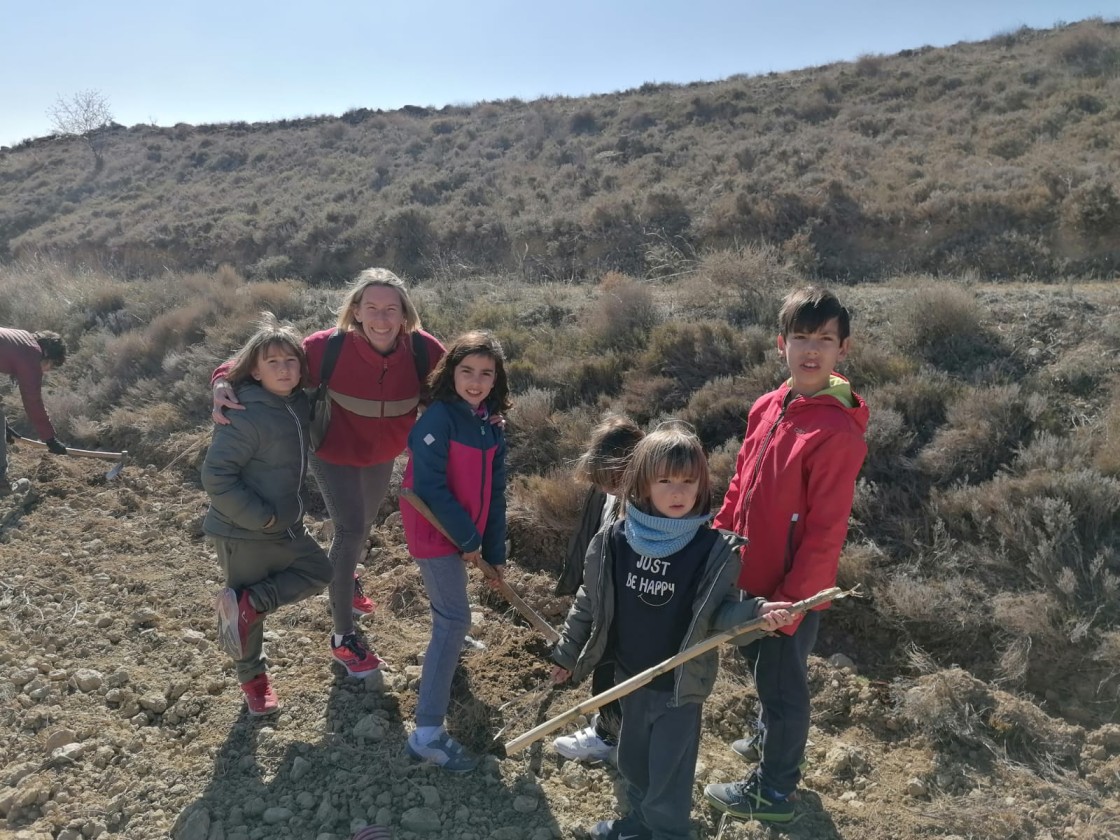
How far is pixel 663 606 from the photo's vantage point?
2531 millimetres

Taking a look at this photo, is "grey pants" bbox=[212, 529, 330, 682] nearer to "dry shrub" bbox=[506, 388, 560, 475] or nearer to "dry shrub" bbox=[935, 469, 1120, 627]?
"dry shrub" bbox=[506, 388, 560, 475]

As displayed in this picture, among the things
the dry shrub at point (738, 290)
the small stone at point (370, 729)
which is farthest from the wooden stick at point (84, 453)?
the dry shrub at point (738, 290)

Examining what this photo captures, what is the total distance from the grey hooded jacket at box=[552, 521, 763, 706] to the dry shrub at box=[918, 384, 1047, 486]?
3.19 m

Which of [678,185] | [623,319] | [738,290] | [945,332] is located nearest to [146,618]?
[623,319]

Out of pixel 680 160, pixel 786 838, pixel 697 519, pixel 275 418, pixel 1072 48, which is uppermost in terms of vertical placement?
pixel 1072 48

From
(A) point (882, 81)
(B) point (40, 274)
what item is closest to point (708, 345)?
(B) point (40, 274)

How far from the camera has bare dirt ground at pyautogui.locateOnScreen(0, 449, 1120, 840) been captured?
302 centimetres

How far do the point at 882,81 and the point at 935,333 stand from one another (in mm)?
14589

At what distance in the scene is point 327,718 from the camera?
3.59 m

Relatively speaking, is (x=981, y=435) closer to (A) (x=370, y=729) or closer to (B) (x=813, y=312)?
(B) (x=813, y=312)

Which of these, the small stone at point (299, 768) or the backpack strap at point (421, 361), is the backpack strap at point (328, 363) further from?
the small stone at point (299, 768)

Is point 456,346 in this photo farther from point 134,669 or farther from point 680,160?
point 680,160

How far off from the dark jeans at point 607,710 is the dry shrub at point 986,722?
148 centimetres

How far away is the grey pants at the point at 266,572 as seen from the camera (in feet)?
11.1
